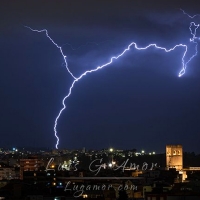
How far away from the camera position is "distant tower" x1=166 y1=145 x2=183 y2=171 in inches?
3022

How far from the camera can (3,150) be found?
165500 millimetres

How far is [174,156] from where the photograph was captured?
78.2 m

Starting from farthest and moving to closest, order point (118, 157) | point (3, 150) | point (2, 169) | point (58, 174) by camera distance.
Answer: point (3, 150) → point (118, 157) → point (2, 169) → point (58, 174)

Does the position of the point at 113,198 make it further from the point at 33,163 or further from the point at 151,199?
the point at 33,163

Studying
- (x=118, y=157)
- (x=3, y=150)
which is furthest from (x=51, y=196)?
(x=3, y=150)

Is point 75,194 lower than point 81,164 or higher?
lower

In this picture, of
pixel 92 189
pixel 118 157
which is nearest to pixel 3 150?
pixel 118 157

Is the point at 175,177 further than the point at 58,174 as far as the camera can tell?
No

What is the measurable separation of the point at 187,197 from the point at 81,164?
236ft

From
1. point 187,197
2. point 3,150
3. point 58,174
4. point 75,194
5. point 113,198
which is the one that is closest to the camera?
point 187,197

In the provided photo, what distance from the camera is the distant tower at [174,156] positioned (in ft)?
252

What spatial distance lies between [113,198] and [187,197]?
30.3 ft

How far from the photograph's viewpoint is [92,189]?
Answer: 47.3 metres

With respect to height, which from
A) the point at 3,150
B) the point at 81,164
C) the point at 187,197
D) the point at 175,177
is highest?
the point at 3,150
